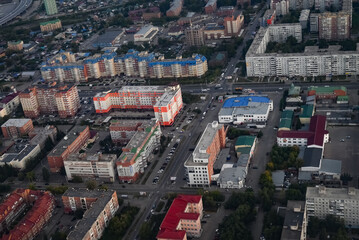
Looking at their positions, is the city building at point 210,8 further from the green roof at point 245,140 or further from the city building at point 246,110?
the green roof at point 245,140

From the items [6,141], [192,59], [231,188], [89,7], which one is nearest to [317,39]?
[192,59]

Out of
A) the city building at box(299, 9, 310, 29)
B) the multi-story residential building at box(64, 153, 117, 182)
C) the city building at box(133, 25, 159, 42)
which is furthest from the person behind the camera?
the city building at box(133, 25, 159, 42)

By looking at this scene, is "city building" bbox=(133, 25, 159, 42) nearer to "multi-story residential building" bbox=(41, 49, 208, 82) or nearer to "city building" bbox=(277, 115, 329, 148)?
"multi-story residential building" bbox=(41, 49, 208, 82)

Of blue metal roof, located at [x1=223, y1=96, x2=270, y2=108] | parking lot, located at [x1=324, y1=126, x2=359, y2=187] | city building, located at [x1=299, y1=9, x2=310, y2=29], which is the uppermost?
city building, located at [x1=299, y1=9, x2=310, y2=29]

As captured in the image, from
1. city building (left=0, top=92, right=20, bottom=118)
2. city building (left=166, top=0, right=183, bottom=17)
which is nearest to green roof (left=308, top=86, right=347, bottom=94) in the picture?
city building (left=0, top=92, right=20, bottom=118)

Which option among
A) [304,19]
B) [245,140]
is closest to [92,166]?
[245,140]

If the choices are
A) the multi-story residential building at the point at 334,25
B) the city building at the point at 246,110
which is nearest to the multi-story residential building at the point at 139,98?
the city building at the point at 246,110
